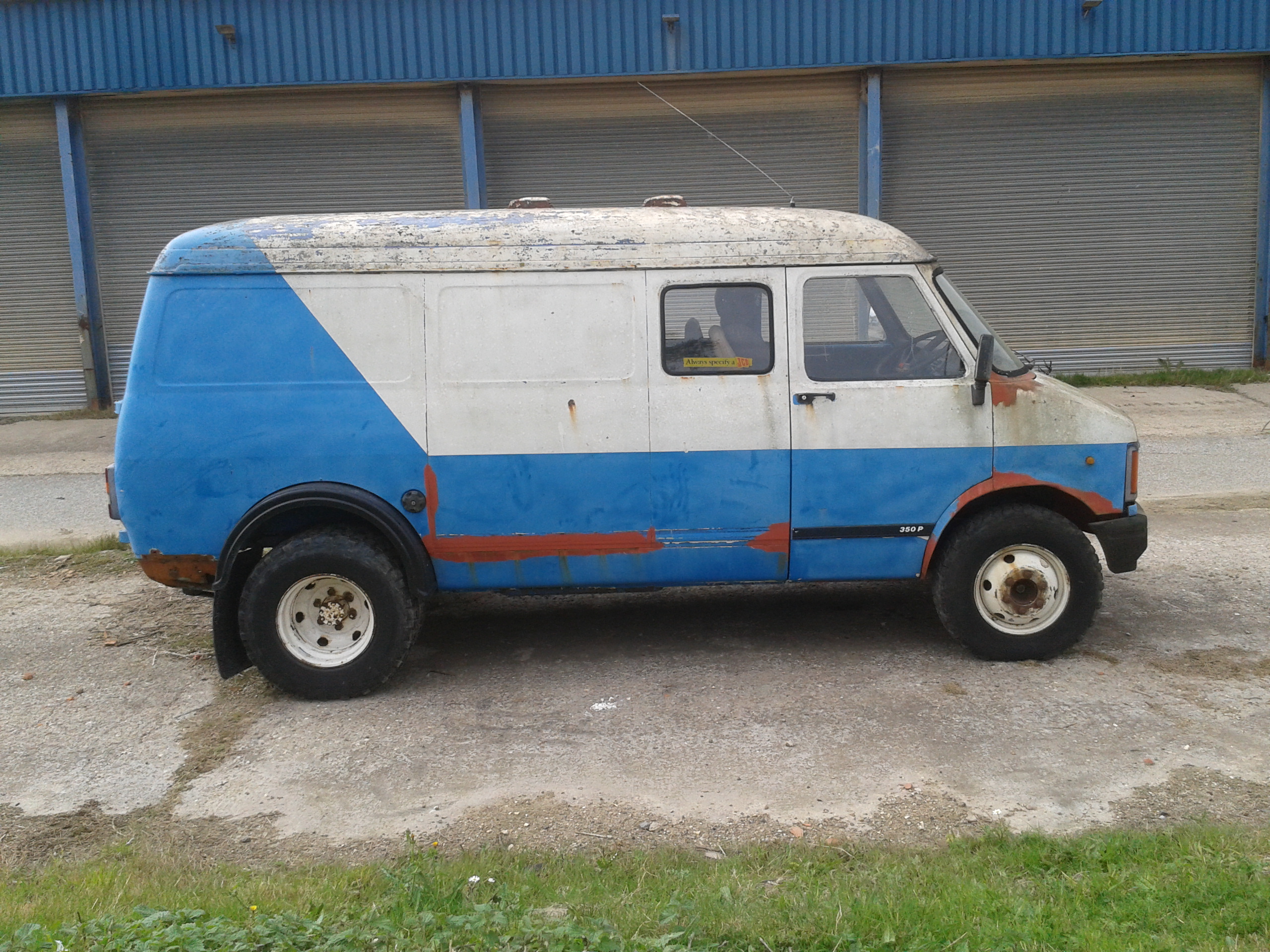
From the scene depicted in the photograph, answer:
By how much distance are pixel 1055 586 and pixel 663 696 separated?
6.92 feet

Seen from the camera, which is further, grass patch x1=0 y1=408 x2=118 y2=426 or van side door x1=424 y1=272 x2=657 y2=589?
grass patch x1=0 y1=408 x2=118 y2=426

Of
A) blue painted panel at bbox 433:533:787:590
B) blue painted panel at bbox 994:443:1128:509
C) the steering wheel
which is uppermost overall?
the steering wheel

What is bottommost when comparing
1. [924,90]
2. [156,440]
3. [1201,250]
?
[156,440]

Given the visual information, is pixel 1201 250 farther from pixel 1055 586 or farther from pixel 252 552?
pixel 252 552

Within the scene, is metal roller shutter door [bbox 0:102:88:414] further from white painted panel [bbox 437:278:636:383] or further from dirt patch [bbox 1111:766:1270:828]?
dirt patch [bbox 1111:766:1270:828]

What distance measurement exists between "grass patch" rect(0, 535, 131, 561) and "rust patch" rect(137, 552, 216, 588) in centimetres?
331

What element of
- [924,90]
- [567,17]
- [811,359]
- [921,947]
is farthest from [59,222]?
[921,947]

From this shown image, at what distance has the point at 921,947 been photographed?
324 centimetres

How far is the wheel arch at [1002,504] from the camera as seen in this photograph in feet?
19.0

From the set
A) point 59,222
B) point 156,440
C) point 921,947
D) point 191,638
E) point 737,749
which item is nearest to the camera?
point 921,947

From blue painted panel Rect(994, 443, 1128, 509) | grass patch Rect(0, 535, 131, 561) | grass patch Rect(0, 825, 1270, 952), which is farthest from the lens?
grass patch Rect(0, 535, 131, 561)

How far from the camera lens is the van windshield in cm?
583

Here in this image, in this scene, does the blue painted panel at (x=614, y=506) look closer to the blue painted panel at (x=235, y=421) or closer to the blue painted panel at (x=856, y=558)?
the blue painted panel at (x=856, y=558)

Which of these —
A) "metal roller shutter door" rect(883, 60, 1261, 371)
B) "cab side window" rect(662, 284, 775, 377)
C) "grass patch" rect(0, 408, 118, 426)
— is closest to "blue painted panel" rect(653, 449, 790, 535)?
"cab side window" rect(662, 284, 775, 377)
